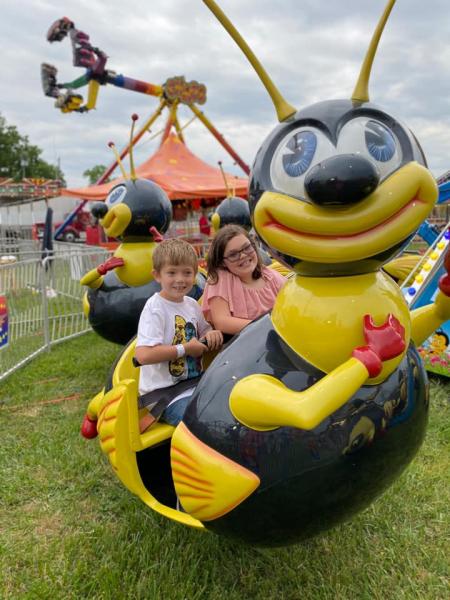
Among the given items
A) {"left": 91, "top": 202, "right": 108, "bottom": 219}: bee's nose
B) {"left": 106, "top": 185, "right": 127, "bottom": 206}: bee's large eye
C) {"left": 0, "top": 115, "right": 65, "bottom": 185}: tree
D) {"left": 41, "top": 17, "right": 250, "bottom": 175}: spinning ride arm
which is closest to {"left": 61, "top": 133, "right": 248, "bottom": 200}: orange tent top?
{"left": 41, "top": 17, "right": 250, "bottom": 175}: spinning ride arm

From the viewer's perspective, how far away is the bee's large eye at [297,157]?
1464mm

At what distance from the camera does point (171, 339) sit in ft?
7.54

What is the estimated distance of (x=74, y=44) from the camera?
14.3m

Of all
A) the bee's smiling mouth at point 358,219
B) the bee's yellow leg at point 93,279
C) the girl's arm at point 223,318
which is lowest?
the bee's yellow leg at point 93,279

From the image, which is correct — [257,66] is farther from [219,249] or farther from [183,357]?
[183,357]

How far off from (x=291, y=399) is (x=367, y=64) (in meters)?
1.03

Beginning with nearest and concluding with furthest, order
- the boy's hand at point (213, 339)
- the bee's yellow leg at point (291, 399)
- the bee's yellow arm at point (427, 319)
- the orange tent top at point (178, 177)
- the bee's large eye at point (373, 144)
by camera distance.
Result: 1. the bee's yellow leg at point (291, 399)
2. the bee's large eye at point (373, 144)
3. the bee's yellow arm at point (427, 319)
4. the boy's hand at point (213, 339)
5. the orange tent top at point (178, 177)

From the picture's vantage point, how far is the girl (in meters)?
2.39

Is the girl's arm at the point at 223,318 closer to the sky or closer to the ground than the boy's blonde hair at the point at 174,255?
closer to the ground

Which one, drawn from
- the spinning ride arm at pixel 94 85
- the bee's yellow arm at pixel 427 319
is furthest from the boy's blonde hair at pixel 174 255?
the spinning ride arm at pixel 94 85

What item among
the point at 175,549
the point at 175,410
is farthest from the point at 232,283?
the point at 175,549

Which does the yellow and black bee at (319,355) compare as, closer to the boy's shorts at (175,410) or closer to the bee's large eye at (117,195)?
the boy's shorts at (175,410)

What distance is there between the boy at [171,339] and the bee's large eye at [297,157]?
0.84 meters

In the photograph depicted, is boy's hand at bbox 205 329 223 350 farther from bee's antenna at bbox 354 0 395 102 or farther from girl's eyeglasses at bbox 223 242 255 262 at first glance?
bee's antenna at bbox 354 0 395 102
